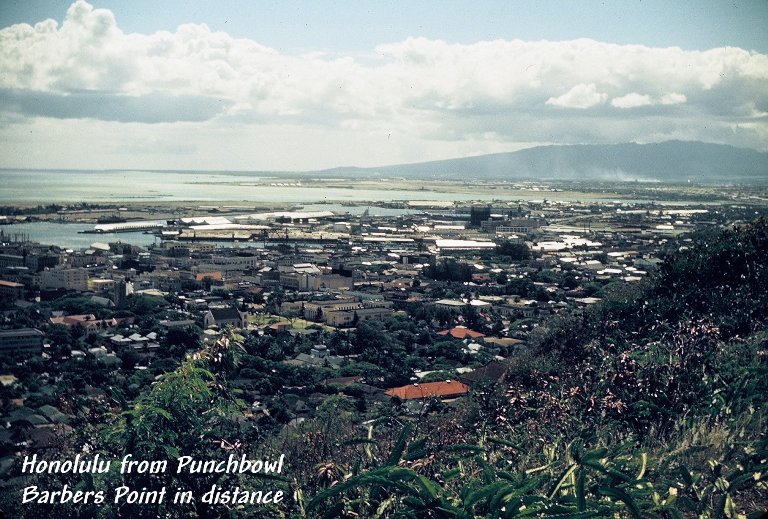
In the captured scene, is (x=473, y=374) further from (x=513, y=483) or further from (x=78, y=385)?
(x=513, y=483)

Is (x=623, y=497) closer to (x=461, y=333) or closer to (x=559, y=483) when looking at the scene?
(x=559, y=483)

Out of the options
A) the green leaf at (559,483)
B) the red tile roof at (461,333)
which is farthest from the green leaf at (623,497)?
the red tile roof at (461,333)

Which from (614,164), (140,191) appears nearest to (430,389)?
(140,191)

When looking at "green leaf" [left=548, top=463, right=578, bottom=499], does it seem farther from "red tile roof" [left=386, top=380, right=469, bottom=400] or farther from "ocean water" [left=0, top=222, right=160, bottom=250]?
"ocean water" [left=0, top=222, right=160, bottom=250]

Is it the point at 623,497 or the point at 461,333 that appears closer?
the point at 623,497

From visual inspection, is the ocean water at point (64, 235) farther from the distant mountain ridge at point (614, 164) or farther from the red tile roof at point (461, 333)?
the distant mountain ridge at point (614, 164)

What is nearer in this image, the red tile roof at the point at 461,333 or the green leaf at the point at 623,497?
the green leaf at the point at 623,497
